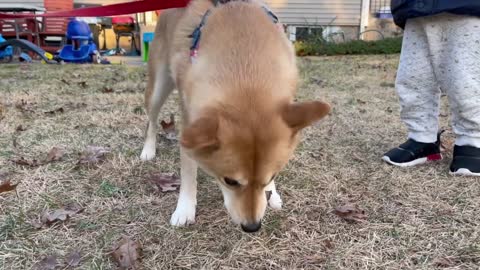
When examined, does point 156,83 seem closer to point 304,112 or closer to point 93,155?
point 93,155

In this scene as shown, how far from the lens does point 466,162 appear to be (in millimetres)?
2920

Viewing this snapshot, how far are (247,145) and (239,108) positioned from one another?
15cm

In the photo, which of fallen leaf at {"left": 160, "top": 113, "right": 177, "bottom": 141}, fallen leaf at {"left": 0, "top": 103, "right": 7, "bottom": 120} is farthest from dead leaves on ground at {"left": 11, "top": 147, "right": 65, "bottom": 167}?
fallen leaf at {"left": 0, "top": 103, "right": 7, "bottom": 120}

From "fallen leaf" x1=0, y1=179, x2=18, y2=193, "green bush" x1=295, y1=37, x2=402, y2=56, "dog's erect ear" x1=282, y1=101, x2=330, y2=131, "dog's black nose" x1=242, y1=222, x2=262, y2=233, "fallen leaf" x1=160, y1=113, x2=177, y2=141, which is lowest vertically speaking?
"green bush" x1=295, y1=37, x2=402, y2=56

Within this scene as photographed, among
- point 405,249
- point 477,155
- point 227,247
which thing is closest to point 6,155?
point 227,247

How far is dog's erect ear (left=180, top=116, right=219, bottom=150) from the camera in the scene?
168cm

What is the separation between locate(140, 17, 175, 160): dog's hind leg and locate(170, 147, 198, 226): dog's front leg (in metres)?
0.88

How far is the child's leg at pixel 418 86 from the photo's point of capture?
3053 millimetres

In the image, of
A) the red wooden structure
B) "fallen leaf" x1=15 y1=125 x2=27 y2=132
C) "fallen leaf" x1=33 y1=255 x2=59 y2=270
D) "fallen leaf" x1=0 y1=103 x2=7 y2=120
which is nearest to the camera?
"fallen leaf" x1=33 y1=255 x2=59 y2=270

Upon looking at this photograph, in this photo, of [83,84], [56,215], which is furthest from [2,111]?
[56,215]

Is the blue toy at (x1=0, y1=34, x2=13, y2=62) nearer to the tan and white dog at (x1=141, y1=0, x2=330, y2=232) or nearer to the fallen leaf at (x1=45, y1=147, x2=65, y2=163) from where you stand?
the fallen leaf at (x1=45, y1=147, x2=65, y2=163)

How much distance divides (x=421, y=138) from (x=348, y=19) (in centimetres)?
1169

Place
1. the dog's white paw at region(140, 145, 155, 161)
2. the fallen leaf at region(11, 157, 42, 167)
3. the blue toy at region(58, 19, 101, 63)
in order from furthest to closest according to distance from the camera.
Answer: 1. the blue toy at region(58, 19, 101, 63)
2. the dog's white paw at region(140, 145, 155, 161)
3. the fallen leaf at region(11, 157, 42, 167)

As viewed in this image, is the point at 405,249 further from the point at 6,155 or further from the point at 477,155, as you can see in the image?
the point at 6,155
